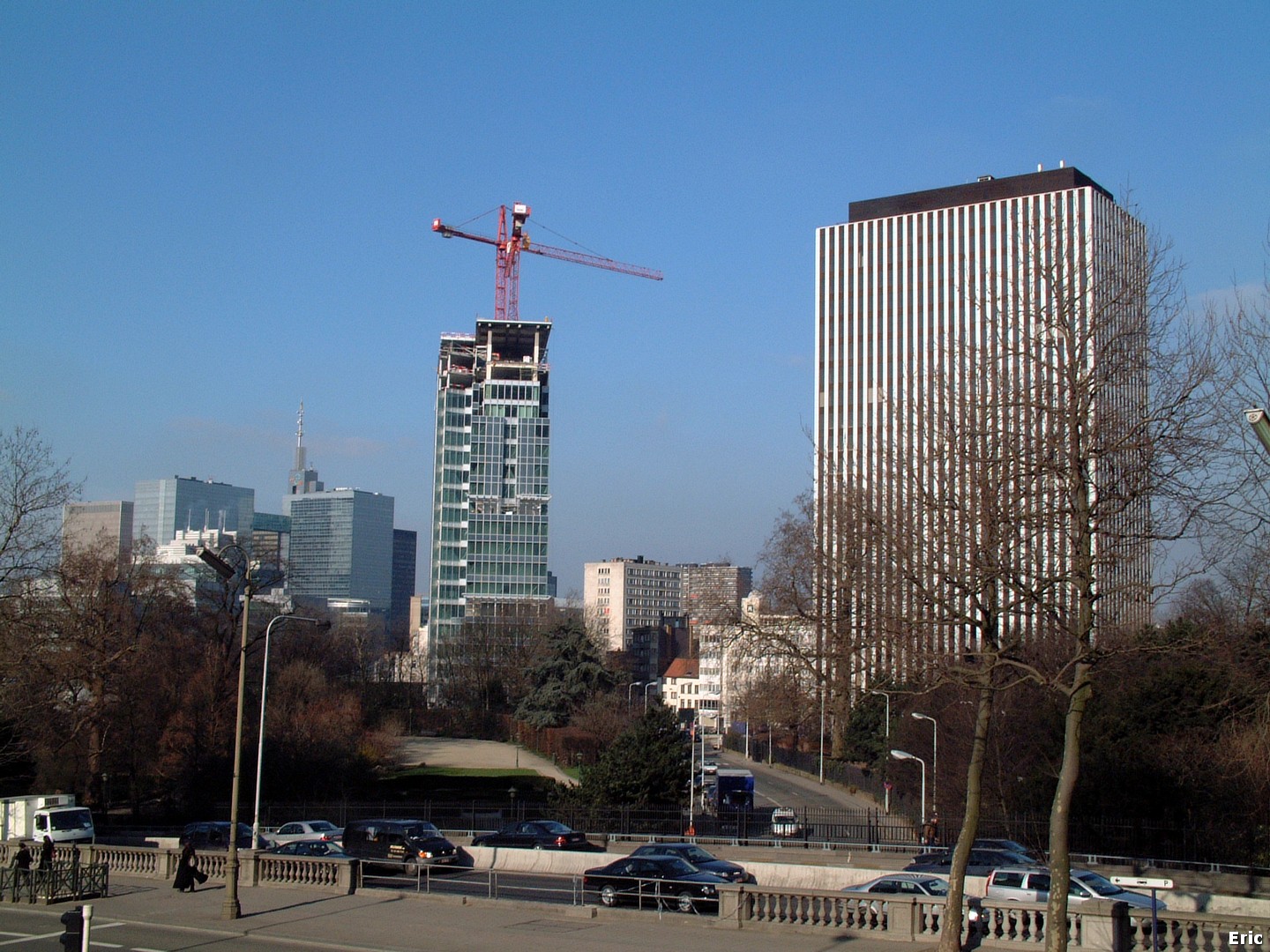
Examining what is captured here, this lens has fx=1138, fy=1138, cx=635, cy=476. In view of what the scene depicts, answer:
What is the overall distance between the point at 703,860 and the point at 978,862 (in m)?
6.73

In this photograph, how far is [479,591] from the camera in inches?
5640

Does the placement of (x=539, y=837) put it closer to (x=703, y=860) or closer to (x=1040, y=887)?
(x=703, y=860)

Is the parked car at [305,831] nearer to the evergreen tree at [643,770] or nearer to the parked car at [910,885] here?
the evergreen tree at [643,770]

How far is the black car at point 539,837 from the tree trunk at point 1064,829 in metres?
24.6

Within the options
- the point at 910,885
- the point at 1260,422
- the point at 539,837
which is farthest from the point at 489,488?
the point at 1260,422

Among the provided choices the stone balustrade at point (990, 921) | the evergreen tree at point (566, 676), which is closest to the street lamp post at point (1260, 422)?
the stone balustrade at point (990, 921)

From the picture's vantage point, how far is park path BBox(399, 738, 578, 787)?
2968 inches

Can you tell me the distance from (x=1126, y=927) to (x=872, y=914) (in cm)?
468

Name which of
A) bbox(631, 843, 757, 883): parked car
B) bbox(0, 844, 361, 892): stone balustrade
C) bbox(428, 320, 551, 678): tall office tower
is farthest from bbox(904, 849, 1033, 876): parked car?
bbox(428, 320, 551, 678): tall office tower

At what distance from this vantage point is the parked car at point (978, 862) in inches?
1054

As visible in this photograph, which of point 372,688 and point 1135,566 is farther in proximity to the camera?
point 372,688

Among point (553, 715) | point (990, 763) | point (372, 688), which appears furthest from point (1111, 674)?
point (372, 688)

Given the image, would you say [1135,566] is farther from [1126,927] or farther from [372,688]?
[372,688]

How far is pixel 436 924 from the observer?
23328mm
